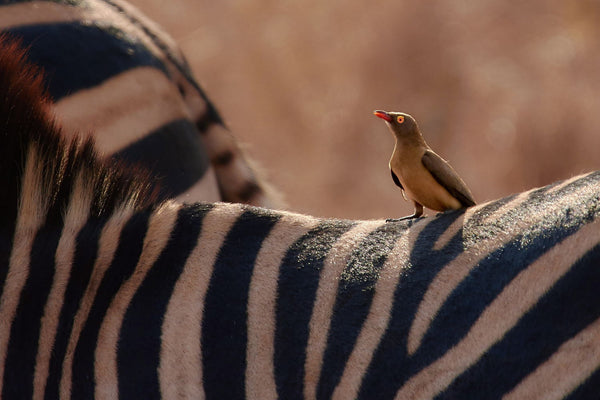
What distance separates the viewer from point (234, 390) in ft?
4.01

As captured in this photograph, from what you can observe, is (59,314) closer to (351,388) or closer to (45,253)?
(45,253)

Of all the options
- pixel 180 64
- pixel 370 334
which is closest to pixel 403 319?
pixel 370 334

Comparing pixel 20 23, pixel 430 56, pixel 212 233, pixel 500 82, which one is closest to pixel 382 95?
pixel 430 56

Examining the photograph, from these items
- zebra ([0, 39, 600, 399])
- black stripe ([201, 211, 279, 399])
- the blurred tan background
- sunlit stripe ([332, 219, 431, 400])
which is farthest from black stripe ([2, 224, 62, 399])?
the blurred tan background

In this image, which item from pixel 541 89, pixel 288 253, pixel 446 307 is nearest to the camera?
pixel 446 307

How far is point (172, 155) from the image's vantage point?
88.5 inches

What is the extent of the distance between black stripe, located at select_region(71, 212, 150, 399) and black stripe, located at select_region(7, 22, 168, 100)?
85cm

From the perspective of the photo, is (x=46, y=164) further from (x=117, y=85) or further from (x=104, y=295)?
(x=117, y=85)

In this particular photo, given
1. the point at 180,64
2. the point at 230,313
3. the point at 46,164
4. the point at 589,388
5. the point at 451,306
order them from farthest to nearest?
A: the point at 180,64 < the point at 46,164 < the point at 230,313 < the point at 451,306 < the point at 589,388

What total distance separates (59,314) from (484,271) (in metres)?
0.63

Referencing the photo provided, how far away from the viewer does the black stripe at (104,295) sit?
4.16 ft

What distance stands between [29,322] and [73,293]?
0.26 ft

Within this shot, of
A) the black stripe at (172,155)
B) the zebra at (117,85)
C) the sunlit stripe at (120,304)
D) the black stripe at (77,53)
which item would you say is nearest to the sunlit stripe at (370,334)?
the sunlit stripe at (120,304)

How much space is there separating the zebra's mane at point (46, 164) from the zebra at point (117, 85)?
536 mm
